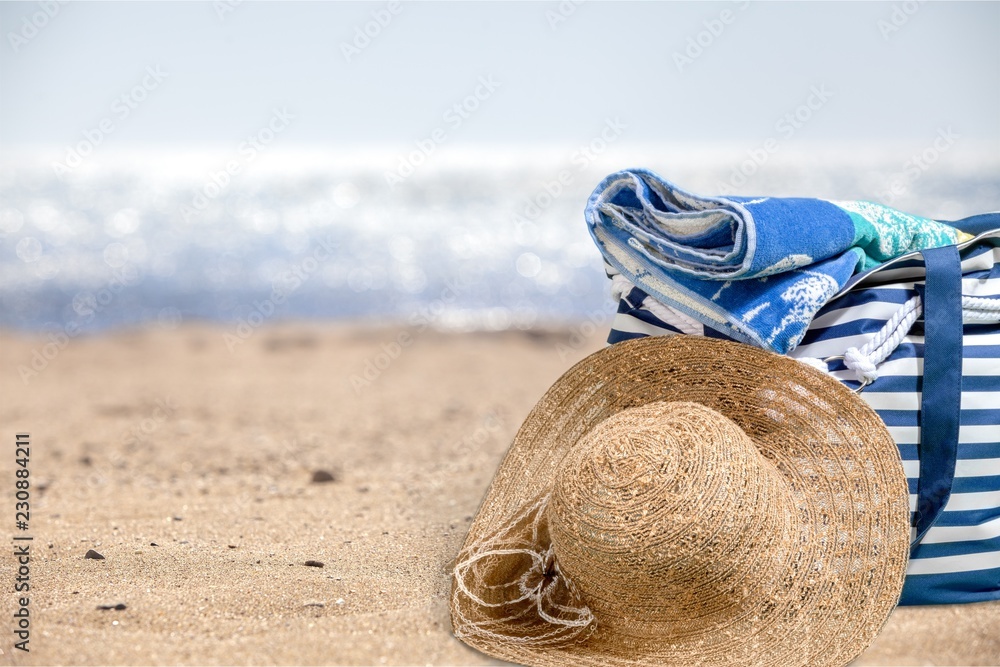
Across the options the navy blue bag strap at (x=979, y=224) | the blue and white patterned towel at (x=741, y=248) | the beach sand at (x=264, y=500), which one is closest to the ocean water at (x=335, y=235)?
the beach sand at (x=264, y=500)

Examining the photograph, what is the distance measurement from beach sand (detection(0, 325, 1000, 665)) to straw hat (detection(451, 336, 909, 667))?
0.17m

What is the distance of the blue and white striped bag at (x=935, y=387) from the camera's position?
2.14m

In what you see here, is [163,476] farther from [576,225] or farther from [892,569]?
[576,225]

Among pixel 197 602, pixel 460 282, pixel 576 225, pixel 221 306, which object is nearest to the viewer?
pixel 197 602

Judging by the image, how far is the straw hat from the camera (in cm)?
186

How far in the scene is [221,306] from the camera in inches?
423

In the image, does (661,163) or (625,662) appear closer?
(625,662)

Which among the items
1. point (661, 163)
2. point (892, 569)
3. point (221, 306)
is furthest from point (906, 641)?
point (661, 163)

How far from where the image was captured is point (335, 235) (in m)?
14.7

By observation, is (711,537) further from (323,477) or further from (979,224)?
(323,477)

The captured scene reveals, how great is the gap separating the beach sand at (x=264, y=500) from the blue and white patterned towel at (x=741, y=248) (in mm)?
841

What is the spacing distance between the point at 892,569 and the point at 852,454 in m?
0.27
